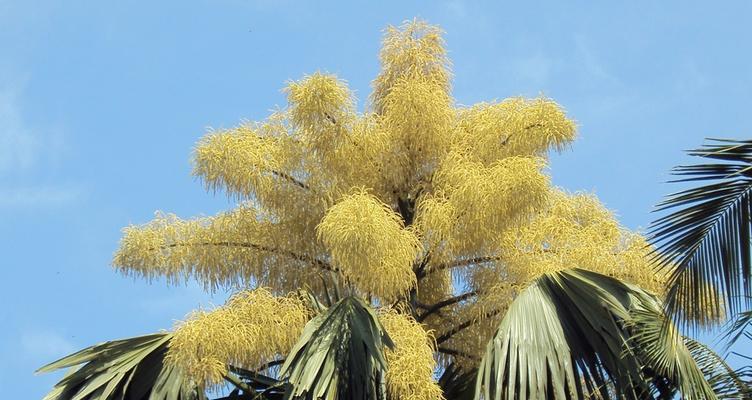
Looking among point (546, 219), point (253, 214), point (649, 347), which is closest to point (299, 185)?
point (253, 214)

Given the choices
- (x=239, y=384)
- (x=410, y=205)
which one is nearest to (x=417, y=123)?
(x=410, y=205)

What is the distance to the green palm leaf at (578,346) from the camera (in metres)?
7.61

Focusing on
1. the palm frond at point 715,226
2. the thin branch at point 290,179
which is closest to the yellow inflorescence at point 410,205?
the thin branch at point 290,179

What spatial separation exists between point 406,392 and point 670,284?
6.80 ft

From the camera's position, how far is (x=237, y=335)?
7684mm

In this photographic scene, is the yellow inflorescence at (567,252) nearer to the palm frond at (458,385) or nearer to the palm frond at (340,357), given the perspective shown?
the palm frond at (458,385)

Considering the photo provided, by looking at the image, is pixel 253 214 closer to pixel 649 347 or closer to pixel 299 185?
pixel 299 185

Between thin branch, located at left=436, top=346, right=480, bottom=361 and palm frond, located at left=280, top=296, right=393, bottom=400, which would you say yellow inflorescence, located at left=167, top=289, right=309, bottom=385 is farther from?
thin branch, located at left=436, top=346, right=480, bottom=361

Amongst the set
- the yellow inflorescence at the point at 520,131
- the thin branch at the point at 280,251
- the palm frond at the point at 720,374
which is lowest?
the palm frond at the point at 720,374

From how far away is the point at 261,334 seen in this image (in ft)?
25.7

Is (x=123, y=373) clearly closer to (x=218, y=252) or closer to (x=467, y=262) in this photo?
(x=218, y=252)

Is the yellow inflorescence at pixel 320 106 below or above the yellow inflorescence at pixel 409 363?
above

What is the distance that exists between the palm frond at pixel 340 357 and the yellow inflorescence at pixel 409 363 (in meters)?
0.09

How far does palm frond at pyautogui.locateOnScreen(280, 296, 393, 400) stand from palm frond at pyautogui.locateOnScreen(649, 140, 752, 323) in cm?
227
